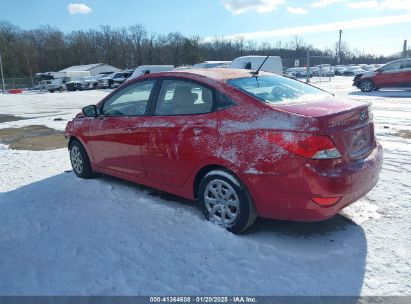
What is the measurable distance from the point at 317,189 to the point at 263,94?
1131mm

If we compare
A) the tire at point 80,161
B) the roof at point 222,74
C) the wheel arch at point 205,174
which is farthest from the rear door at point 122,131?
the wheel arch at point 205,174

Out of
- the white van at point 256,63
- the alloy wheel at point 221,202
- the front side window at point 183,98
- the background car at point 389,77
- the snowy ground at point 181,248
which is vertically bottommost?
the snowy ground at point 181,248

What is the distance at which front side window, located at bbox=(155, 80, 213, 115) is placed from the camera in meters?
3.79

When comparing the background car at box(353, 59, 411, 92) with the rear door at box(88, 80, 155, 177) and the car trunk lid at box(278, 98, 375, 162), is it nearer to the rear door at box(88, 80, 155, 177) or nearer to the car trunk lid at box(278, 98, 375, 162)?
the car trunk lid at box(278, 98, 375, 162)

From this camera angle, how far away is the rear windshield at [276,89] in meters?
3.65

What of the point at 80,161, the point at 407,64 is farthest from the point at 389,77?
the point at 80,161

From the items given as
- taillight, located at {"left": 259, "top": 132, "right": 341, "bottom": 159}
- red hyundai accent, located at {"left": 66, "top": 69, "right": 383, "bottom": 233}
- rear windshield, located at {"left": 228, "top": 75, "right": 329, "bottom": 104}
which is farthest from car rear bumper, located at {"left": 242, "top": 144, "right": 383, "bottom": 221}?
rear windshield, located at {"left": 228, "top": 75, "right": 329, "bottom": 104}

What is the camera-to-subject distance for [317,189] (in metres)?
3.08


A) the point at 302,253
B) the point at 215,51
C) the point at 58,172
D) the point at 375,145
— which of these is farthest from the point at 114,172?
the point at 215,51

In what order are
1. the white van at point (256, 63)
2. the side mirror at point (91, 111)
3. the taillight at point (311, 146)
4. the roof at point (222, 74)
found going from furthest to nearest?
the white van at point (256, 63)
the side mirror at point (91, 111)
the roof at point (222, 74)
the taillight at point (311, 146)

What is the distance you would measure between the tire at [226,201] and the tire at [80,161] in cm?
239

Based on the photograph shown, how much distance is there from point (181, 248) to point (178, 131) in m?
1.21

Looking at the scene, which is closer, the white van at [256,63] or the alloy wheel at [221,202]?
the alloy wheel at [221,202]

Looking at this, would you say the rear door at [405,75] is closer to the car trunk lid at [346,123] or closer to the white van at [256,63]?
the white van at [256,63]
